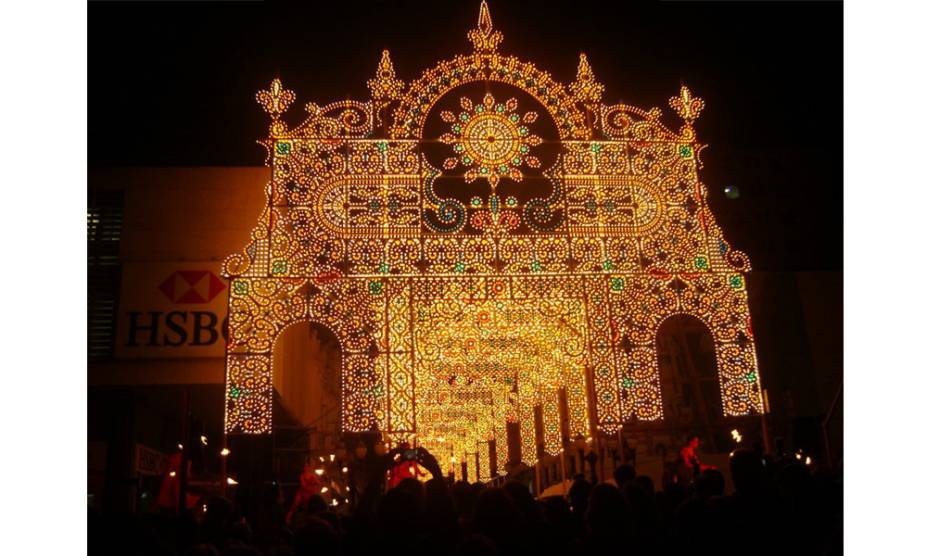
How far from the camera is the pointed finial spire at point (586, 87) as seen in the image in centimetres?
1099

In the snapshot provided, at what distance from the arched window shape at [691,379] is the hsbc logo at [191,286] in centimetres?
888

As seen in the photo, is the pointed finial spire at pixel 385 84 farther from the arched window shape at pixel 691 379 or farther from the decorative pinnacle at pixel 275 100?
the arched window shape at pixel 691 379

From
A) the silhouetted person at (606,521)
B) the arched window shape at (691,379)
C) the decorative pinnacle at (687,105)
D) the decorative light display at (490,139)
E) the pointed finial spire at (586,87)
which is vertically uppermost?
the pointed finial spire at (586,87)

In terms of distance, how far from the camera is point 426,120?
1084cm

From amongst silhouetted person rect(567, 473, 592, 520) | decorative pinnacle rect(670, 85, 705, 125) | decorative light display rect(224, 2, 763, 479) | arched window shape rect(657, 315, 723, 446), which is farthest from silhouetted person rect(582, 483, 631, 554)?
arched window shape rect(657, 315, 723, 446)

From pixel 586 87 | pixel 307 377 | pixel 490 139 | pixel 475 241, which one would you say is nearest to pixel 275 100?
pixel 490 139

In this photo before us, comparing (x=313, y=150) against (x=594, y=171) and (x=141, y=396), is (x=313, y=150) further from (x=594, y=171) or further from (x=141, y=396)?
(x=141, y=396)

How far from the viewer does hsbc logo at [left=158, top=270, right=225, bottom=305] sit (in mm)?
12734

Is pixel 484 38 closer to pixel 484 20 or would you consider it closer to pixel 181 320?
pixel 484 20

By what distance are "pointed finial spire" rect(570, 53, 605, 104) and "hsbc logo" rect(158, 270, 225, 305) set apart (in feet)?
21.1

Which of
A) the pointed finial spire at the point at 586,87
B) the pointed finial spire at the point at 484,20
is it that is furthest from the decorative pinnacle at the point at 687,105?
the pointed finial spire at the point at 484,20

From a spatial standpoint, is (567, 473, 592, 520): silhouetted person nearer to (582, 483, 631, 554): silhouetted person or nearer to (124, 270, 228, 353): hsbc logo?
(582, 483, 631, 554): silhouetted person

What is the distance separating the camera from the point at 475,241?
34.1 feet

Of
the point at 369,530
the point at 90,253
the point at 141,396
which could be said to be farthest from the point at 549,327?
the point at 369,530
